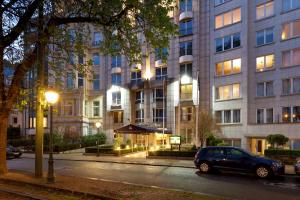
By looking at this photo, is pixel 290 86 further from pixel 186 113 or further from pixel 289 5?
pixel 186 113

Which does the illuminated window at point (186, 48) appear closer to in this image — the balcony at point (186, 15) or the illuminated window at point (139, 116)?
the balcony at point (186, 15)

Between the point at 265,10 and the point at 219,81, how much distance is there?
30.3 ft

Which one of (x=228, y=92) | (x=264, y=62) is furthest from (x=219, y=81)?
(x=264, y=62)

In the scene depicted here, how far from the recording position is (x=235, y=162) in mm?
20266

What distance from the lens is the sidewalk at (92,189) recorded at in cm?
1220

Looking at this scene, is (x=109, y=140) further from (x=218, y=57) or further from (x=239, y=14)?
(x=239, y=14)

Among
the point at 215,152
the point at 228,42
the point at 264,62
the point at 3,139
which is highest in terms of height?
the point at 228,42

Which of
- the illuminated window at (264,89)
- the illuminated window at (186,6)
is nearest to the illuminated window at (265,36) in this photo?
the illuminated window at (264,89)

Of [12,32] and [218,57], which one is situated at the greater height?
[218,57]

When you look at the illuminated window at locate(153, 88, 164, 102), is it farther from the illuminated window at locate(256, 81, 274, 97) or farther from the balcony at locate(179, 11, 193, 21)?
the illuminated window at locate(256, 81, 274, 97)

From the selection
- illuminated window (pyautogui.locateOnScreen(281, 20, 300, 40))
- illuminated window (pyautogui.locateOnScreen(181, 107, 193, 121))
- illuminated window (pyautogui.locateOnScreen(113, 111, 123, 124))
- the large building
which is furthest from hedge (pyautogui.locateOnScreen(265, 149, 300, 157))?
illuminated window (pyautogui.locateOnScreen(113, 111, 123, 124))

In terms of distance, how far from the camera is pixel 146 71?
52094 millimetres

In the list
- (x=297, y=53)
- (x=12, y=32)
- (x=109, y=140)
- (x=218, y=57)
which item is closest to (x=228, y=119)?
(x=218, y=57)

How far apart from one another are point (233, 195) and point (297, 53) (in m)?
27.7
